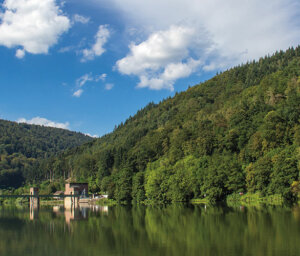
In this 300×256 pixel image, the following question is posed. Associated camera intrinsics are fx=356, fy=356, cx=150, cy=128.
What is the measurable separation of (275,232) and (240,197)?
40.1 metres

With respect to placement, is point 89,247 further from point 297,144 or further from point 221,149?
point 221,149

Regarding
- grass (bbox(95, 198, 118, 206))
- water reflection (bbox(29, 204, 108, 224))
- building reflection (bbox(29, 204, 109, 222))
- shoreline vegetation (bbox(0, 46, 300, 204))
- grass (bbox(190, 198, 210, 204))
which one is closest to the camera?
building reflection (bbox(29, 204, 109, 222))

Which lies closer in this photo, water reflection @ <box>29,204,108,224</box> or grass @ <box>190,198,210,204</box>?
water reflection @ <box>29,204,108,224</box>

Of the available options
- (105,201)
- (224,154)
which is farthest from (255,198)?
(105,201)

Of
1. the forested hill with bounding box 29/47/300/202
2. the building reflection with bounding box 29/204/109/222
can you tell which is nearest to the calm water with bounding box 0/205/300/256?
the building reflection with bounding box 29/204/109/222

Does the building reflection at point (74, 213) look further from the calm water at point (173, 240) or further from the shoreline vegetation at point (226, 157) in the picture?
the shoreline vegetation at point (226, 157)

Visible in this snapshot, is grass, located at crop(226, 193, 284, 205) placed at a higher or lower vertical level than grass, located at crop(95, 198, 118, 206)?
higher

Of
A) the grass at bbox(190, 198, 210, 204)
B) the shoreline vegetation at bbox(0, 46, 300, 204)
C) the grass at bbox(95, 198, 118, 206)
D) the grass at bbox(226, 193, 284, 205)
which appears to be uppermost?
the shoreline vegetation at bbox(0, 46, 300, 204)

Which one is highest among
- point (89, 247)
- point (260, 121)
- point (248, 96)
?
point (248, 96)

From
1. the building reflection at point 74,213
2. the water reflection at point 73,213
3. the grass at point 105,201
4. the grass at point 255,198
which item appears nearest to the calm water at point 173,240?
the building reflection at point 74,213

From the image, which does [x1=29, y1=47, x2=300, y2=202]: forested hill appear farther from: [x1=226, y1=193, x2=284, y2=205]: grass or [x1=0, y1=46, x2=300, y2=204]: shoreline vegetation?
[x1=226, y1=193, x2=284, y2=205]: grass

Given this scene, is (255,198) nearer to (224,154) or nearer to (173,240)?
(224,154)

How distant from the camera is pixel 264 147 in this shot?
226ft

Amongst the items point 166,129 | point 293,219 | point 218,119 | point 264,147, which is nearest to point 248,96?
point 218,119
